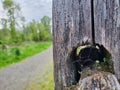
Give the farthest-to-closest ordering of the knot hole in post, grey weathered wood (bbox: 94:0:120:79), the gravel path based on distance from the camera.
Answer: the gravel path, the knot hole in post, grey weathered wood (bbox: 94:0:120:79)

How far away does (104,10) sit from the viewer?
102 centimetres

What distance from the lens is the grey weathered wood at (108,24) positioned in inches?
40.2

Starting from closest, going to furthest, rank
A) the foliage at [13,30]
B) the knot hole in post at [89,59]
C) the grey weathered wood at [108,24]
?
the grey weathered wood at [108,24], the knot hole in post at [89,59], the foliage at [13,30]

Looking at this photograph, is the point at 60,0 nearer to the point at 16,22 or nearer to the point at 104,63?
the point at 104,63

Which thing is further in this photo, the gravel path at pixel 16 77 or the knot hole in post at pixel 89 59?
the gravel path at pixel 16 77

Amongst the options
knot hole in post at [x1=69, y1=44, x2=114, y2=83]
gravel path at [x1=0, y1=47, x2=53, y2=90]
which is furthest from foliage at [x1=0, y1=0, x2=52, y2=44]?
knot hole in post at [x1=69, y1=44, x2=114, y2=83]

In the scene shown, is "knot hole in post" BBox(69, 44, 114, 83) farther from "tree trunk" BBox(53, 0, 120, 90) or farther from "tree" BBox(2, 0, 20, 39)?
"tree" BBox(2, 0, 20, 39)

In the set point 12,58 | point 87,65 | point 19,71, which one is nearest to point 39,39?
point 12,58

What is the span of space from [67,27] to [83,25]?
0.06 metres

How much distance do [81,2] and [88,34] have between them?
118mm

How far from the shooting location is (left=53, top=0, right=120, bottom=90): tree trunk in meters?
1.03

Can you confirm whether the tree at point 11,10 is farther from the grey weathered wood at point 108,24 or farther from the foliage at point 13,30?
the grey weathered wood at point 108,24

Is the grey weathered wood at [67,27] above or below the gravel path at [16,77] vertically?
above

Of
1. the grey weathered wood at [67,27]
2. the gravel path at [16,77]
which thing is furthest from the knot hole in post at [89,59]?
the gravel path at [16,77]
